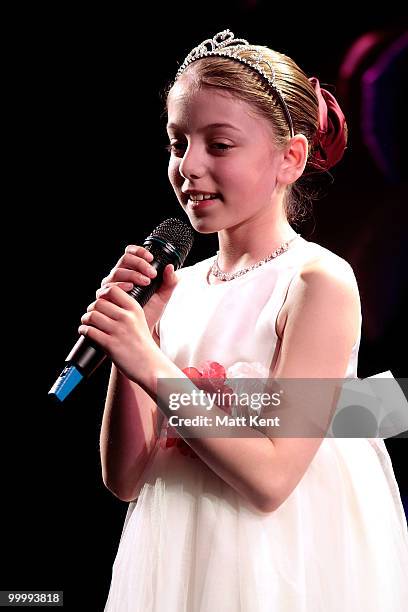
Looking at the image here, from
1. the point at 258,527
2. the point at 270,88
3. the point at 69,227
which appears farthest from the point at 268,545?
the point at 69,227

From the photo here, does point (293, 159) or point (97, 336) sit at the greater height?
point (293, 159)

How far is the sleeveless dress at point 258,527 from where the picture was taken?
0.93m

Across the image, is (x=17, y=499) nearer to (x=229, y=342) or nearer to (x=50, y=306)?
(x=50, y=306)

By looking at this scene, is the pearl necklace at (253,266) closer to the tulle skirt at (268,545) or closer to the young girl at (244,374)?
the young girl at (244,374)

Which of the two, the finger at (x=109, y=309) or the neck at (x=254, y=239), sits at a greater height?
the neck at (x=254, y=239)

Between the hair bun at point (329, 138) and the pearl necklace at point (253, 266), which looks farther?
the hair bun at point (329, 138)

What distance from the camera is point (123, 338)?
0.91 meters

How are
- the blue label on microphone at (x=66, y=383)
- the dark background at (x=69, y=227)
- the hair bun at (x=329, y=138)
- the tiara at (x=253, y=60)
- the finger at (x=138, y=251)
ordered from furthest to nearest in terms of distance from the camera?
the dark background at (x=69, y=227) → the hair bun at (x=329, y=138) → the tiara at (x=253, y=60) → the finger at (x=138, y=251) → the blue label on microphone at (x=66, y=383)

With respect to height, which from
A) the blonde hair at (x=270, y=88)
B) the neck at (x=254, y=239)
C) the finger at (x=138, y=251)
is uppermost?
the blonde hair at (x=270, y=88)

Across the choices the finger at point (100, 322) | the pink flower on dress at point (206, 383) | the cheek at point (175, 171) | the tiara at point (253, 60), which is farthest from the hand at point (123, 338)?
the tiara at point (253, 60)

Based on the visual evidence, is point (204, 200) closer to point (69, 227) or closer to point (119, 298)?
point (119, 298)

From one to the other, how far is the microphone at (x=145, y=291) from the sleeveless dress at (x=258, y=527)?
11 centimetres

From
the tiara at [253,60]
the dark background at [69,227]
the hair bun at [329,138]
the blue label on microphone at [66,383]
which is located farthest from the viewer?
the dark background at [69,227]

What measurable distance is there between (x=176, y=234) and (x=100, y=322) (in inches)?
7.5
